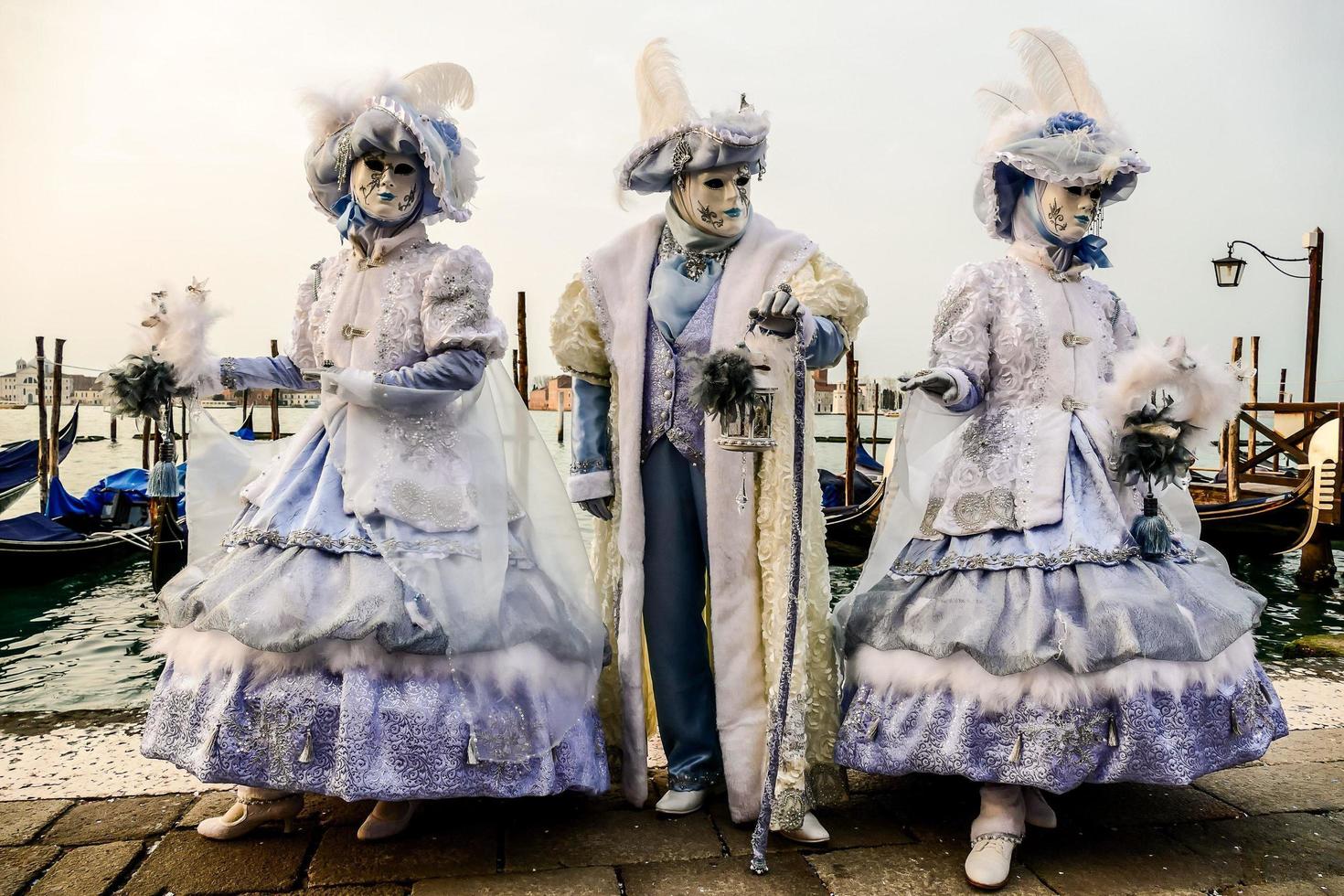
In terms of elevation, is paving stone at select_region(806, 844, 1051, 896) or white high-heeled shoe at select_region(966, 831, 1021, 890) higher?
white high-heeled shoe at select_region(966, 831, 1021, 890)

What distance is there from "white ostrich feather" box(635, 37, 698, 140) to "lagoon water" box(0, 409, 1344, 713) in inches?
Result: 110

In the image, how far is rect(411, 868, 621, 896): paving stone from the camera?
215 centimetres

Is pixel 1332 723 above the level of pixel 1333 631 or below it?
above

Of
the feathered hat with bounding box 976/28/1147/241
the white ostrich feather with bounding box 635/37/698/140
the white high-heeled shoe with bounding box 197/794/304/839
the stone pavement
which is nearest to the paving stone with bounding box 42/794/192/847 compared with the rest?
the stone pavement

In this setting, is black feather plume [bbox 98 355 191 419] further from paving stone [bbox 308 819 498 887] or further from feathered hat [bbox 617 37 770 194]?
feathered hat [bbox 617 37 770 194]

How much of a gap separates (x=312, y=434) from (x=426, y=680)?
80cm

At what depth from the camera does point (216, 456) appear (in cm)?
280

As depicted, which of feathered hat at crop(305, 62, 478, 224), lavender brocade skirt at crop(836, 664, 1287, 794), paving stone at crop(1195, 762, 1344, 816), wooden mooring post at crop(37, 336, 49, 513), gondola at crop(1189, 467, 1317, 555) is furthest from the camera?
wooden mooring post at crop(37, 336, 49, 513)

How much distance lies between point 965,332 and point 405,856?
195 centimetres

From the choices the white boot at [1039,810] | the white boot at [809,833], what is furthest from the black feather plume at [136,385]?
the white boot at [1039,810]

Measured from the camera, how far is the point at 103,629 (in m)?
9.26

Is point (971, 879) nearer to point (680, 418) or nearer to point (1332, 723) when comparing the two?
point (680, 418)

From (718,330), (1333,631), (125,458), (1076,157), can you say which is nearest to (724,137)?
(718,330)

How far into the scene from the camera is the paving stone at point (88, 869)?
2.13 metres
